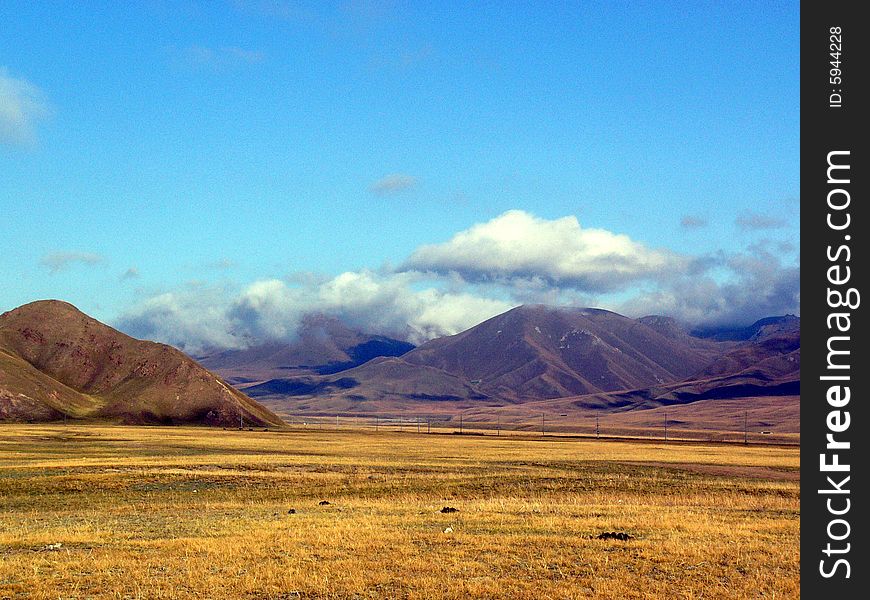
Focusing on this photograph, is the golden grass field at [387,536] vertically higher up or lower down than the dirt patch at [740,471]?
higher up

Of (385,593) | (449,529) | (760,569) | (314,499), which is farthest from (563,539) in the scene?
(314,499)

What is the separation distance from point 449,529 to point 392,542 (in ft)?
11.0

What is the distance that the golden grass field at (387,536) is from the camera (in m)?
21.8

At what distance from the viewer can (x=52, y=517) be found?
1494 inches

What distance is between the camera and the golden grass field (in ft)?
71.5

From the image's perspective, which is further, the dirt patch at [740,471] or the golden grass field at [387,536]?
the dirt patch at [740,471]

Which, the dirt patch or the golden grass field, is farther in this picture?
the dirt patch

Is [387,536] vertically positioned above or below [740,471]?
above

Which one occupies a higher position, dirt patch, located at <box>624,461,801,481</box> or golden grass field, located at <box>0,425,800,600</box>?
golden grass field, located at <box>0,425,800,600</box>

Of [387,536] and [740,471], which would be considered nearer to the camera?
[387,536]

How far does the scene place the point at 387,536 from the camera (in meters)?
29.4
